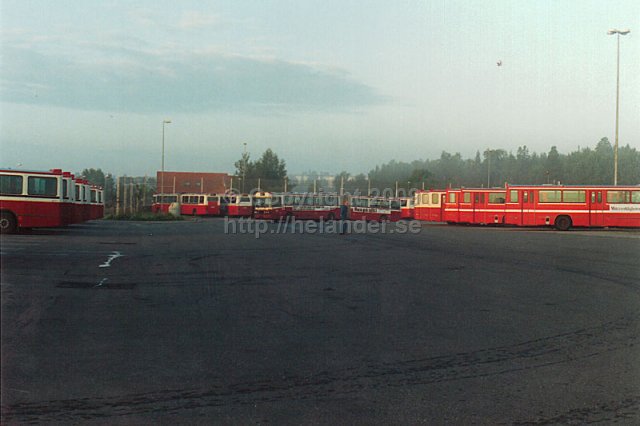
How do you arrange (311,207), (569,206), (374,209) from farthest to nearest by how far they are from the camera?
(374,209), (311,207), (569,206)

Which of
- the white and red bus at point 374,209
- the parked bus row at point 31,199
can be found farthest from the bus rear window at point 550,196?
the parked bus row at point 31,199

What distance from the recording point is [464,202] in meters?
43.8

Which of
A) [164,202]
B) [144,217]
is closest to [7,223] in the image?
[144,217]

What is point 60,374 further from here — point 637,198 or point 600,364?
point 637,198

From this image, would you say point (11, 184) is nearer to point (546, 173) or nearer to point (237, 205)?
point (237, 205)

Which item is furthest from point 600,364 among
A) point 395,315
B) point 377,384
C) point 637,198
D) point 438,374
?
point 637,198

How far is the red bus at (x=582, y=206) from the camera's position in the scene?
37.5 metres

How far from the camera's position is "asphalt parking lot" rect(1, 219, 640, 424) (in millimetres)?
5109

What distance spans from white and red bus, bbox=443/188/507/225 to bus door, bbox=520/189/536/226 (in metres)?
1.58

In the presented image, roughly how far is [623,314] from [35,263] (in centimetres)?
1283

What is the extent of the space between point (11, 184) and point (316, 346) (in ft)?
72.8

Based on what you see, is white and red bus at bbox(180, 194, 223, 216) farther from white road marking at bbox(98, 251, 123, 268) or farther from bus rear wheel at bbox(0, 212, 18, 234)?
white road marking at bbox(98, 251, 123, 268)

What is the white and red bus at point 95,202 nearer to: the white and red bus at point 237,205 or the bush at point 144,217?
the bush at point 144,217

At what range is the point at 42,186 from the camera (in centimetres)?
2591
